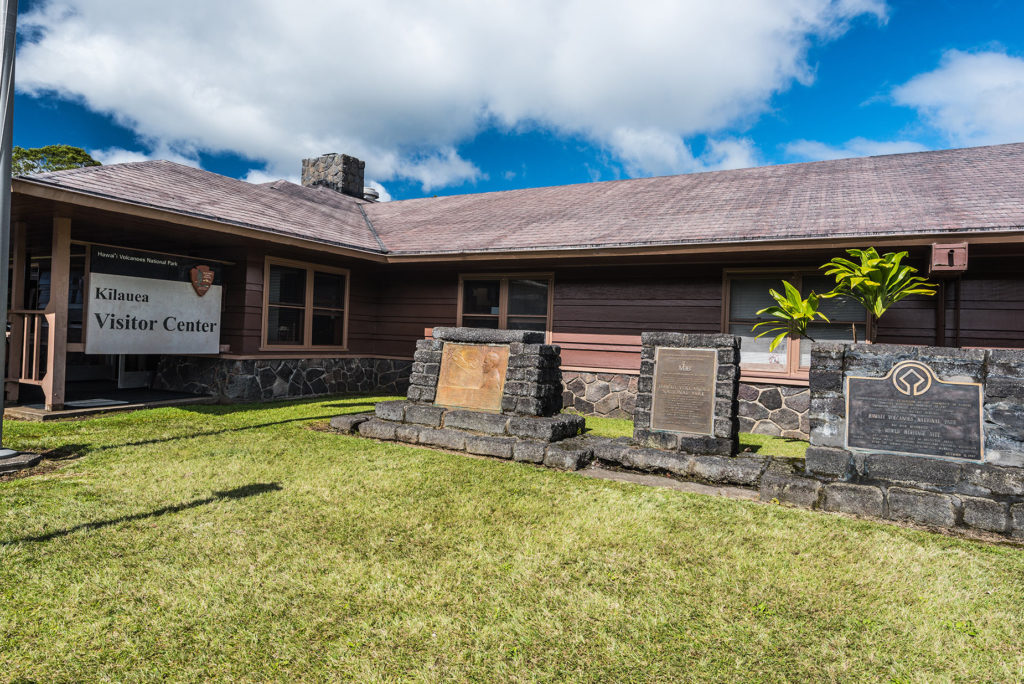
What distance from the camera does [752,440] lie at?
26.8 ft

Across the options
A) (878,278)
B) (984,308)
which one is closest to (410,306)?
(878,278)

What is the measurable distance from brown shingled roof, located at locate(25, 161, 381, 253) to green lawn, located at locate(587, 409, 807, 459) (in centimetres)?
556

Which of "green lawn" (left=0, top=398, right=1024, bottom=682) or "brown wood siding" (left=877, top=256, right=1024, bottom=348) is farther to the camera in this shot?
"brown wood siding" (left=877, top=256, right=1024, bottom=348)

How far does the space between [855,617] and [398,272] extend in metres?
10.7

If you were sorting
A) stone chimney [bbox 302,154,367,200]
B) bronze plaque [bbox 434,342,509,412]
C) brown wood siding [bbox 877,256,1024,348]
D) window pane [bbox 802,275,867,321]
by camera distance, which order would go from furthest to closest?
stone chimney [bbox 302,154,367,200], window pane [bbox 802,275,867,321], brown wood siding [bbox 877,256,1024,348], bronze plaque [bbox 434,342,509,412]

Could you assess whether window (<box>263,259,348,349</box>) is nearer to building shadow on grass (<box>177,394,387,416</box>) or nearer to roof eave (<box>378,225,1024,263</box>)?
building shadow on grass (<box>177,394,387,416</box>)

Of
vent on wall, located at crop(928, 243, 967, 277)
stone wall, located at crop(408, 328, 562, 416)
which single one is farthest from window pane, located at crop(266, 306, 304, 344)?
vent on wall, located at crop(928, 243, 967, 277)

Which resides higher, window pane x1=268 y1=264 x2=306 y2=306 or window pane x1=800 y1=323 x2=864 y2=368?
window pane x1=268 y1=264 x2=306 y2=306

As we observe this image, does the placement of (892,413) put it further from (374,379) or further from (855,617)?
(374,379)

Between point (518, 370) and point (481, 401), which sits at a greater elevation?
point (518, 370)

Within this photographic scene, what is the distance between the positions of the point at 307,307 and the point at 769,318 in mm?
8500

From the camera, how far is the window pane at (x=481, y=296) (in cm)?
1142

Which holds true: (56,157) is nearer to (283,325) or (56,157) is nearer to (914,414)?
(283,325)

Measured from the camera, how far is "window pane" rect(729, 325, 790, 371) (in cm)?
909
